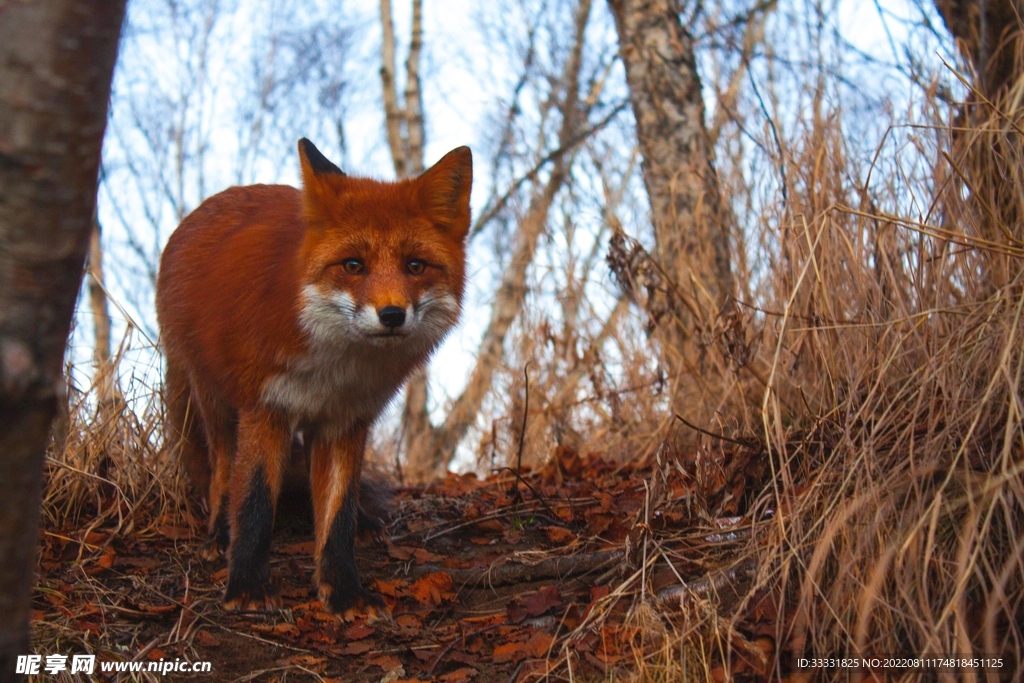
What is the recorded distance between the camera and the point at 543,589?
338cm

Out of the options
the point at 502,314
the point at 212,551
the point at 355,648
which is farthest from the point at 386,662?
the point at 502,314

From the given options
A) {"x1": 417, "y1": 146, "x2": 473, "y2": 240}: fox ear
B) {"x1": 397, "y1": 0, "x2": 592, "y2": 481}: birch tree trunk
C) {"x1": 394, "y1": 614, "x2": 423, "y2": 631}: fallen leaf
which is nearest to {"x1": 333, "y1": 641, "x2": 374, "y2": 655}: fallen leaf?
{"x1": 394, "y1": 614, "x2": 423, "y2": 631}: fallen leaf

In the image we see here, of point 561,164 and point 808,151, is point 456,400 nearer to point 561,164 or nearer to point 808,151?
point 808,151

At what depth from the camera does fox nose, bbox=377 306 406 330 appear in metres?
3.27

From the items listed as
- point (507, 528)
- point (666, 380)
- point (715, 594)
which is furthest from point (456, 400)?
point (715, 594)

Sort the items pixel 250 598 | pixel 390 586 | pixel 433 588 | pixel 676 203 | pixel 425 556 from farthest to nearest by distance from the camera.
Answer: pixel 676 203, pixel 425 556, pixel 390 586, pixel 433 588, pixel 250 598

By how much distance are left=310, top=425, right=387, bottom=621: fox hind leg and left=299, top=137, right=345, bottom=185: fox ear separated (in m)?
1.16

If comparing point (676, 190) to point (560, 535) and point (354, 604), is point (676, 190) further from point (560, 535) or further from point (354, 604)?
point (354, 604)

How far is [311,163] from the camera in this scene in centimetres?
377

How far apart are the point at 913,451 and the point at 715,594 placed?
2.63 ft

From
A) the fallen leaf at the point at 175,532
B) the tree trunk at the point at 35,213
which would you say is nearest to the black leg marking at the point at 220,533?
the fallen leaf at the point at 175,532

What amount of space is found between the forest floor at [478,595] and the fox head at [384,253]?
1070 mm

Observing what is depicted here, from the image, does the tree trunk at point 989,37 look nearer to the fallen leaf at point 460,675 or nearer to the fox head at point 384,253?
the fox head at point 384,253

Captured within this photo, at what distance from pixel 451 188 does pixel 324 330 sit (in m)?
0.90
